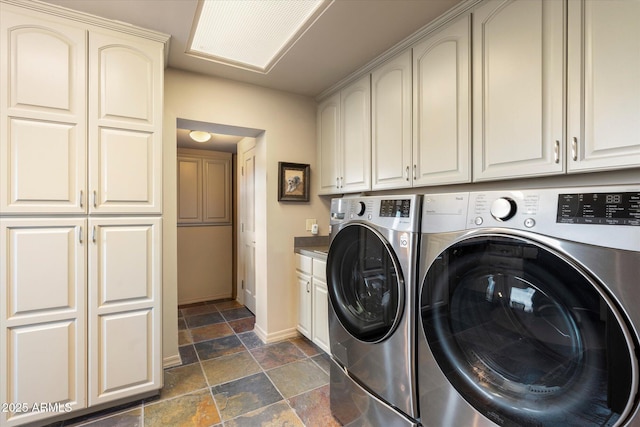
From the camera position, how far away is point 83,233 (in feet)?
5.35

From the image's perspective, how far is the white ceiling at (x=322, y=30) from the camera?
156 cm

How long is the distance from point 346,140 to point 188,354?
2.23m

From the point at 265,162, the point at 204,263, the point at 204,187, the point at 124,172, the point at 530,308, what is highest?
the point at 265,162

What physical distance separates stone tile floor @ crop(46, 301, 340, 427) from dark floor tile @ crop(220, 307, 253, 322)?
0.38 meters

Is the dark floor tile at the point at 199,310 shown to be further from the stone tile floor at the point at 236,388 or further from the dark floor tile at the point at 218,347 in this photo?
the dark floor tile at the point at 218,347

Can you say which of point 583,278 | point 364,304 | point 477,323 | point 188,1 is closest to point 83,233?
point 188,1

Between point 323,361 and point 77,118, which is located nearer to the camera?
point 77,118

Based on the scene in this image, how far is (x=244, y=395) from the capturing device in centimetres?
191

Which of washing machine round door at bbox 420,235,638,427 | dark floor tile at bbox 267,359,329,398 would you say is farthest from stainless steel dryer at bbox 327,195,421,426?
dark floor tile at bbox 267,359,329,398

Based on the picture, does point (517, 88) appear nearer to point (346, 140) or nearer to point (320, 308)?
point (346, 140)

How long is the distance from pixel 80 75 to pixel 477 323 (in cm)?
228

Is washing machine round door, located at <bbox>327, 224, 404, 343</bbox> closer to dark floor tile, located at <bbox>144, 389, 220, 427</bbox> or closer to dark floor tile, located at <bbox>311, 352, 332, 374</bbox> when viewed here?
dark floor tile, located at <bbox>311, 352, 332, 374</bbox>

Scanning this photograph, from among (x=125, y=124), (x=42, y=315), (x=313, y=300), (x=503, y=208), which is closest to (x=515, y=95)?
(x=503, y=208)

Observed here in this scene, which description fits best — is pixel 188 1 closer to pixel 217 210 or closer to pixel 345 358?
pixel 345 358
